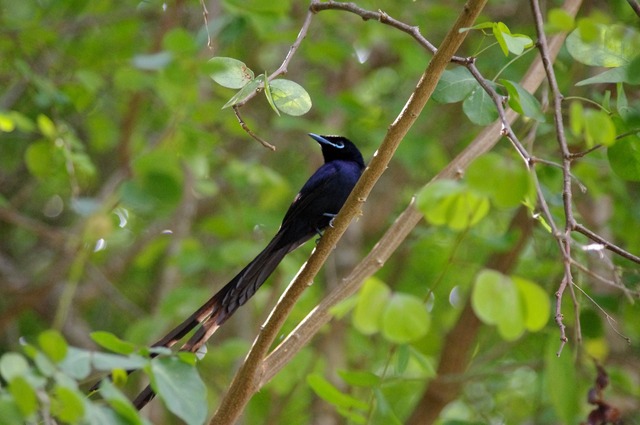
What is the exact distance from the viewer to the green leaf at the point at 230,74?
1981 mm

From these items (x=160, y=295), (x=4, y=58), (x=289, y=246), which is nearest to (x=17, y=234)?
(x=160, y=295)

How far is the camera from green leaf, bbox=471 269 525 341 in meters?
1.38

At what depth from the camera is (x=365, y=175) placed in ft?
6.53

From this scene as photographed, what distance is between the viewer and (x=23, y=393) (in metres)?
1.43

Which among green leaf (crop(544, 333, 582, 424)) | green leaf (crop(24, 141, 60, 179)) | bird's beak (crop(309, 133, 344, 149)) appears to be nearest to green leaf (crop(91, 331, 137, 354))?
green leaf (crop(544, 333, 582, 424))

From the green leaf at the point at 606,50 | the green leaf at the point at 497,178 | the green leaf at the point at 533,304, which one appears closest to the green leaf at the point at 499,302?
the green leaf at the point at 533,304

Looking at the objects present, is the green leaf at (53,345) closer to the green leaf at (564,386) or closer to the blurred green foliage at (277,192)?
the blurred green foliage at (277,192)

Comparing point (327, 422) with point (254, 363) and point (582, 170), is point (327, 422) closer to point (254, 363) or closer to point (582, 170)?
point (582, 170)

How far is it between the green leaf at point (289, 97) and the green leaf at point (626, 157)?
2.62ft

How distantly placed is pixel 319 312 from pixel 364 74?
139 inches

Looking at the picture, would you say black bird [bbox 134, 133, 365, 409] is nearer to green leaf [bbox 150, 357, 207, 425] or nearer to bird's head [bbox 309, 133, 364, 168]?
bird's head [bbox 309, 133, 364, 168]

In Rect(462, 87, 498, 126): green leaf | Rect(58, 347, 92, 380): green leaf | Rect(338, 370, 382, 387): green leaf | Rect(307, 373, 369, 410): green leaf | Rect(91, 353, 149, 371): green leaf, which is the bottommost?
Rect(338, 370, 382, 387): green leaf

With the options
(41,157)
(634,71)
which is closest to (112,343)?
(634,71)

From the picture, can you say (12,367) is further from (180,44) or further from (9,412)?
(180,44)
